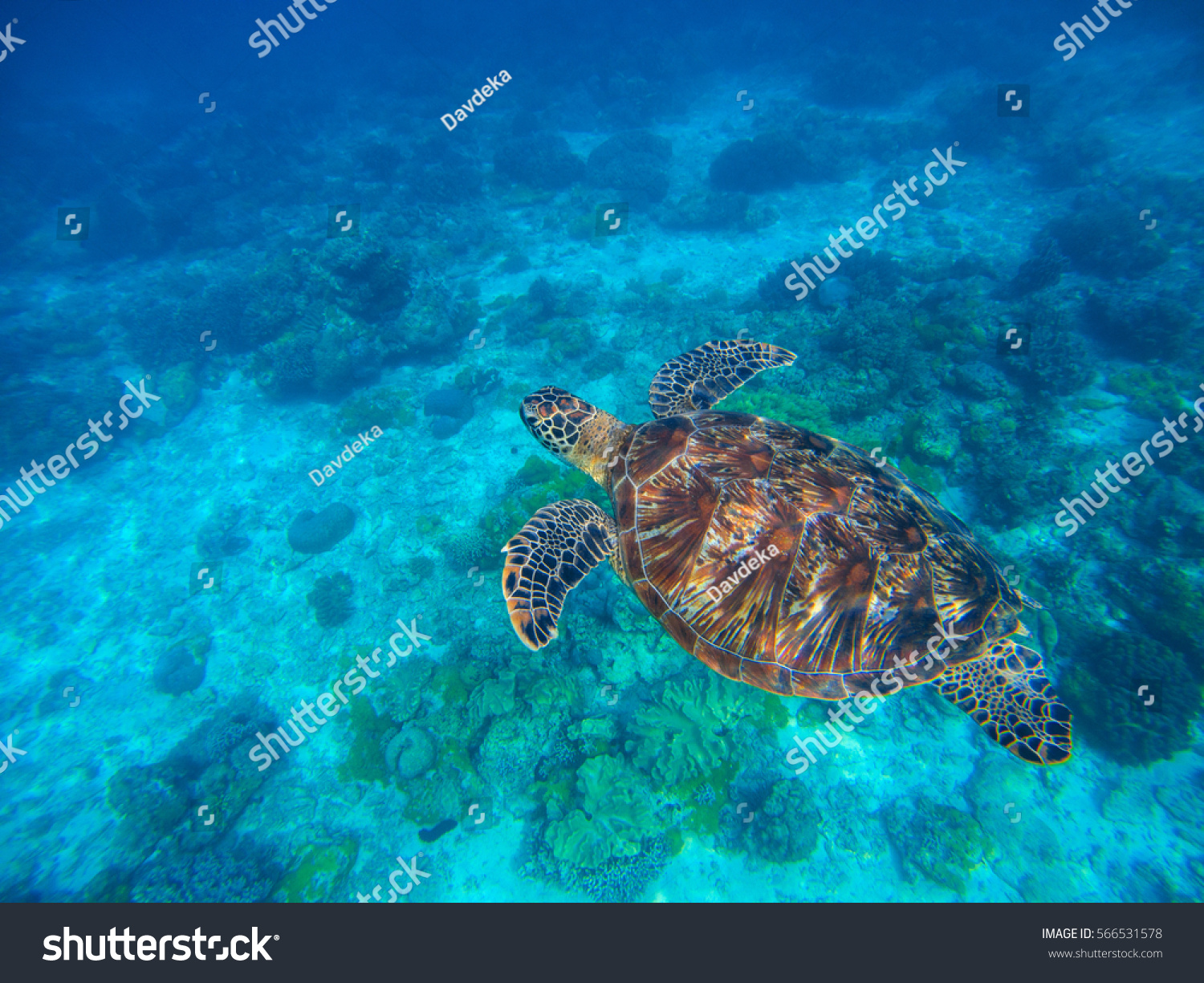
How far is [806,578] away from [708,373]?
3.37 m

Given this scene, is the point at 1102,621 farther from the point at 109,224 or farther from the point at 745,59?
the point at 745,59

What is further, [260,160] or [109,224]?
[260,160]

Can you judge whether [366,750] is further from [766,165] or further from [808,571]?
[766,165]

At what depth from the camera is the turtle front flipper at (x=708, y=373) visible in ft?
18.7

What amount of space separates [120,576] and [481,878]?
10.5m

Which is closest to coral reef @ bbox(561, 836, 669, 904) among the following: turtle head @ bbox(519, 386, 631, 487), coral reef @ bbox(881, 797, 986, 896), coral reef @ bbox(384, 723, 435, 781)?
coral reef @ bbox(384, 723, 435, 781)

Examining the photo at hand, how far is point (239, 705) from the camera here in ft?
24.1

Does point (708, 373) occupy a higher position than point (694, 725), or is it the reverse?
Result: point (708, 373)

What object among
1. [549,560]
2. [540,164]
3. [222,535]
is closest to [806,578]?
[549,560]

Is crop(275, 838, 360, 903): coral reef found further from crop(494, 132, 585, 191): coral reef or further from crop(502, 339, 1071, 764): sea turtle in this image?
crop(494, 132, 585, 191): coral reef

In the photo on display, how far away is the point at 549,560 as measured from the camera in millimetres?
4301

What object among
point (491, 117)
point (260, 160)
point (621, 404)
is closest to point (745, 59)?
point (491, 117)

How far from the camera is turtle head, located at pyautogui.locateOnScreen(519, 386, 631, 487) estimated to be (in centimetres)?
514

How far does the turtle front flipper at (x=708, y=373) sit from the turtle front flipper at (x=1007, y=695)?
382cm
